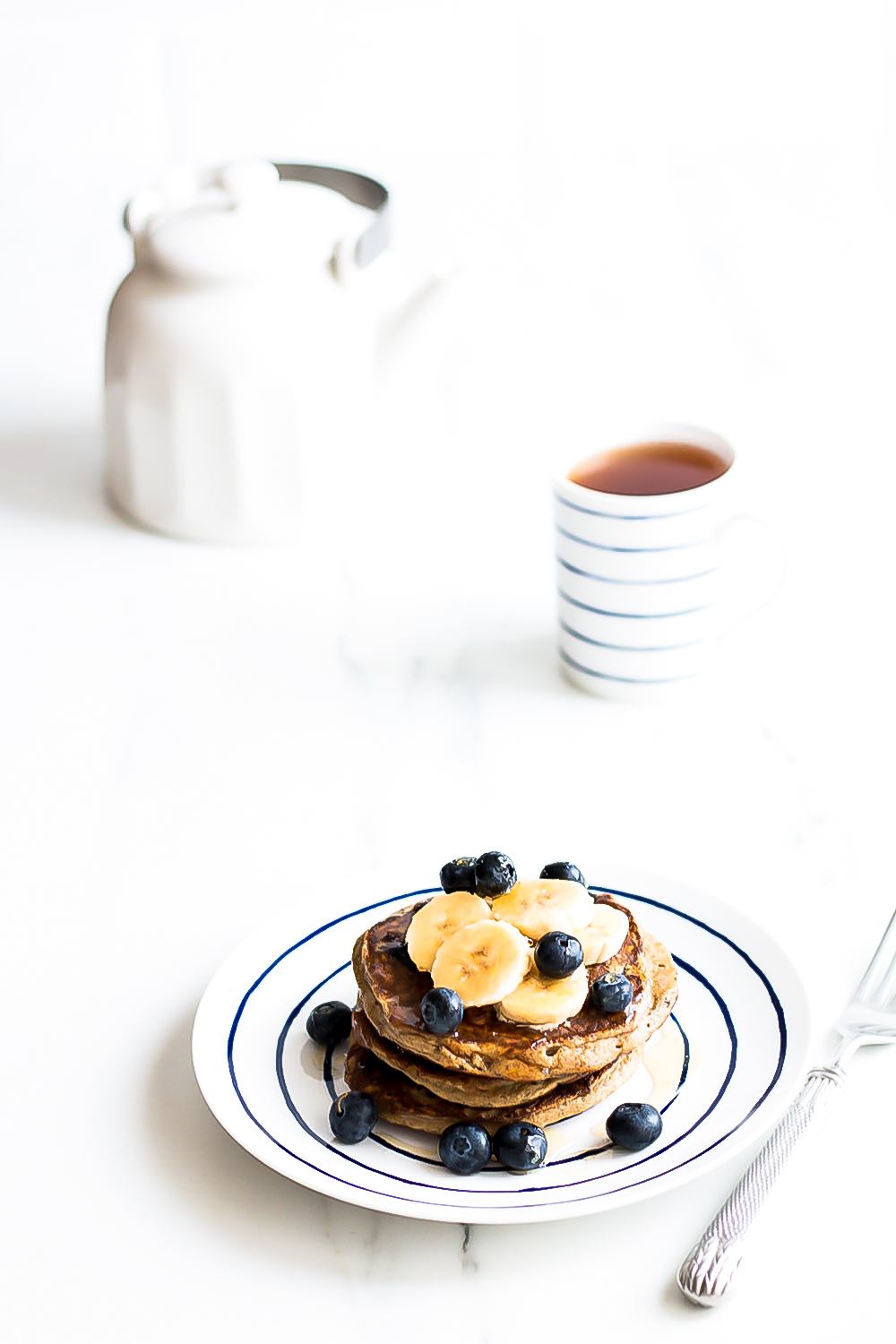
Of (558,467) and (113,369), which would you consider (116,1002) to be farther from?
(113,369)

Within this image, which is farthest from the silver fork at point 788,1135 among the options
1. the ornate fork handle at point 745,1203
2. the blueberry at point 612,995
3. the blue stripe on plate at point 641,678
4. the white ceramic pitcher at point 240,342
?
the white ceramic pitcher at point 240,342

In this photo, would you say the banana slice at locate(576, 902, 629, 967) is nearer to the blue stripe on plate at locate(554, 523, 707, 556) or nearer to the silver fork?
the silver fork

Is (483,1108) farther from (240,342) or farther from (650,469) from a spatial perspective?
(240,342)

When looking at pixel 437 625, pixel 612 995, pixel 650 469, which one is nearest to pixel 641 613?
pixel 650 469

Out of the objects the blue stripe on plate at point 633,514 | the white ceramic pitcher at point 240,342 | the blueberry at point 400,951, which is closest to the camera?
the blueberry at point 400,951

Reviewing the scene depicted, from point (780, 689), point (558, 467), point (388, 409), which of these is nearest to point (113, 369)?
point (388, 409)

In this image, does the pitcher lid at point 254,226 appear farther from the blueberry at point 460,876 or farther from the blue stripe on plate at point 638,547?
the blueberry at point 460,876

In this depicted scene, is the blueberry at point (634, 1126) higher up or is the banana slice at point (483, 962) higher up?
the banana slice at point (483, 962)

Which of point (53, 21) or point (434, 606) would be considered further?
point (53, 21)
